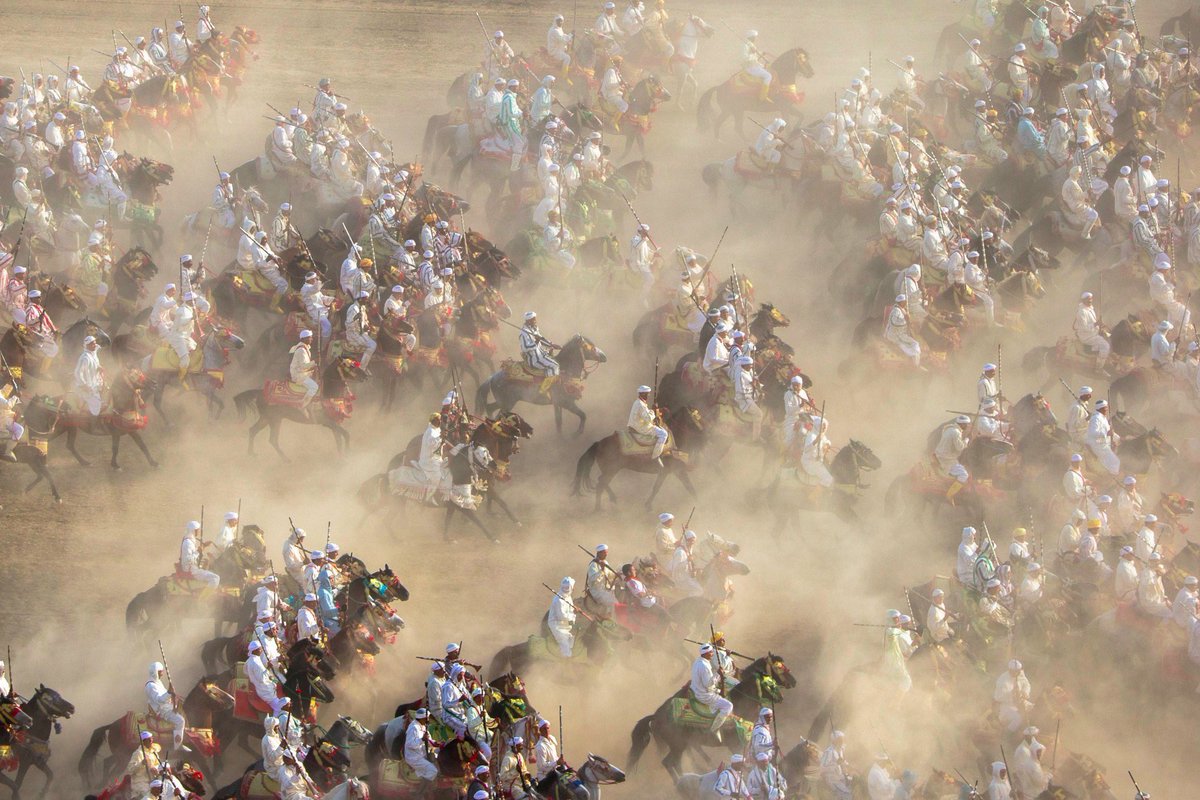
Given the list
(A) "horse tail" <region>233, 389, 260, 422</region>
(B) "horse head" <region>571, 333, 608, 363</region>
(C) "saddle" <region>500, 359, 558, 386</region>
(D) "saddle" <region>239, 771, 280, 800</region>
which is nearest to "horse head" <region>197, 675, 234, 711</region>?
(D) "saddle" <region>239, 771, 280, 800</region>

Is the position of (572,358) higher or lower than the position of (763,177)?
higher

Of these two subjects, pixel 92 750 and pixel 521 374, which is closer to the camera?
pixel 92 750

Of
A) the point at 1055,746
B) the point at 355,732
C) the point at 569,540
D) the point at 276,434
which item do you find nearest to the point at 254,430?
the point at 276,434

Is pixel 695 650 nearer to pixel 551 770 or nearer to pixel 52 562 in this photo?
pixel 551 770

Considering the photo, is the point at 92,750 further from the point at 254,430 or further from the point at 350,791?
the point at 254,430

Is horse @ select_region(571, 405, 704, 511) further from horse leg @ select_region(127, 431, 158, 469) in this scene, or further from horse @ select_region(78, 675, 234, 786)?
horse @ select_region(78, 675, 234, 786)

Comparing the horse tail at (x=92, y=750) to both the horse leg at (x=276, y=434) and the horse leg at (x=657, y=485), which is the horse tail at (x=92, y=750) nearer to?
the horse leg at (x=276, y=434)

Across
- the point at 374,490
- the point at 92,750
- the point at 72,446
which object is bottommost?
the point at 72,446

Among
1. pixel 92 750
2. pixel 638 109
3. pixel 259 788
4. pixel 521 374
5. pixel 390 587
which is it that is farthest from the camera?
pixel 638 109
